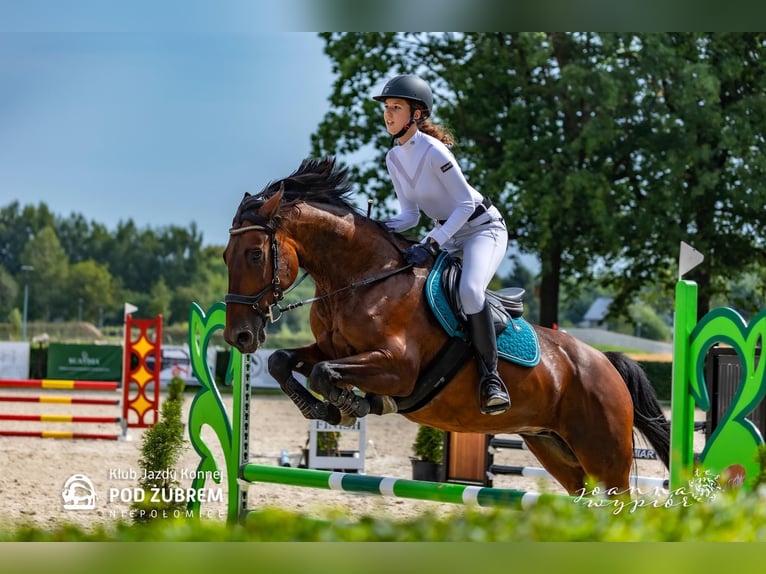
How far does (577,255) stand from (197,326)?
1608 cm

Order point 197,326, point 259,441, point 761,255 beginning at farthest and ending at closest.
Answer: point 761,255
point 259,441
point 197,326

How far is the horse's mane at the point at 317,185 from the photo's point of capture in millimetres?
4367

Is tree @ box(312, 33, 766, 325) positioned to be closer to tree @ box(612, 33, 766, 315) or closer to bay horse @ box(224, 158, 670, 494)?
tree @ box(612, 33, 766, 315)

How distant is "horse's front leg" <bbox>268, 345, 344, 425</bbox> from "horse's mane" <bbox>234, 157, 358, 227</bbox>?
677mm

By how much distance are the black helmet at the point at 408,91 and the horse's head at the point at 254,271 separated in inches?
25.5

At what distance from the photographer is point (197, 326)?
564cm

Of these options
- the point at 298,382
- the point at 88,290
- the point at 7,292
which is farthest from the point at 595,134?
the point at 88,290

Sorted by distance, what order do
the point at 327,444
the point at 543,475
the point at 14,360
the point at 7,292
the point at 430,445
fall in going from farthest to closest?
the point at 7,292 → the point at 14,360 → the point at 327,444 → the point at 430,445 → the point at 543,475

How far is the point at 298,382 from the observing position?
4.09m

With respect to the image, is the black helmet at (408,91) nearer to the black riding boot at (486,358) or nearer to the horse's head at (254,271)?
the horse's head at (254,271)

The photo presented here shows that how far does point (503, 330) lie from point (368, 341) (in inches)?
28.7

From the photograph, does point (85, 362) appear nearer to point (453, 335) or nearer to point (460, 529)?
point (453, 335)

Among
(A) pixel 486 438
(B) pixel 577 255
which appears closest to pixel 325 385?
(A) pixel 486 438
